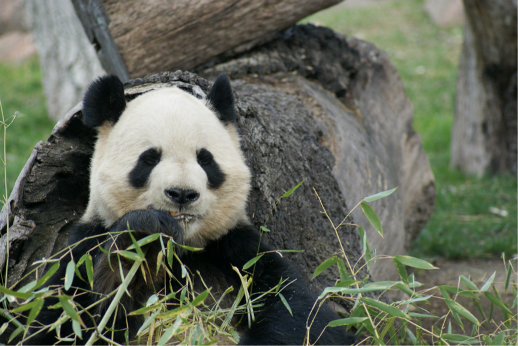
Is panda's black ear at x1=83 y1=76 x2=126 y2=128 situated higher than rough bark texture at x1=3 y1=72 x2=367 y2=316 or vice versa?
panda's black ear at x1=83 y1=76 x2=126 y2=128

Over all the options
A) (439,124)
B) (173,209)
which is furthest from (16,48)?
(173,209)

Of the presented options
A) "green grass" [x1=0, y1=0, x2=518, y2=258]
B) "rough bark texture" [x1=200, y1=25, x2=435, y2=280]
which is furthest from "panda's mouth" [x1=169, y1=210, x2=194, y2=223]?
"green grass" [x1=0, y1=0, x2=518, y2=258]

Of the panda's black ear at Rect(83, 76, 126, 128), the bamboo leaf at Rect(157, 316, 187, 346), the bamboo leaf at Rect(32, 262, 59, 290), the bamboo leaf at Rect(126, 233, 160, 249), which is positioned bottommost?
the bamboo leaf at Rect(157, 316, 187, 346)

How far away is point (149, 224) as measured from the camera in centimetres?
225

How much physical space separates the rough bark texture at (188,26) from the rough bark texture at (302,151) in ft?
0.65

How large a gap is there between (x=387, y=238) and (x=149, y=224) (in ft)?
7.93

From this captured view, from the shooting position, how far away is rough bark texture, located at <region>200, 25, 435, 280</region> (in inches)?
148

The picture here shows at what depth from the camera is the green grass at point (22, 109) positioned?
7141 mm

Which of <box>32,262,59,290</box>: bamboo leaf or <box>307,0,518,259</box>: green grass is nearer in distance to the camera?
<box>32,262,59,290</box>: bamboo leaf

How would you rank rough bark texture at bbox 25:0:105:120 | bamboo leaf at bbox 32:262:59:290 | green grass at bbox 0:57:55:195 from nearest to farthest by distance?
bamboo leaf at bbox 32:262:59:290, green grass at bbox 0:57:55:195, rough bark texture at bbox 25:0:105:120

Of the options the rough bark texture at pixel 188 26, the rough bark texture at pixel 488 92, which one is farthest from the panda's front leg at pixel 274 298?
the rough bark texture at pixel 488 92

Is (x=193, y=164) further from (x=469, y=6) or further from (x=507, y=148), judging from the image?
→ (x=507, y=148)

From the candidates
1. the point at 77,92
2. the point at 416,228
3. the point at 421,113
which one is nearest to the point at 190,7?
the point at 416,228

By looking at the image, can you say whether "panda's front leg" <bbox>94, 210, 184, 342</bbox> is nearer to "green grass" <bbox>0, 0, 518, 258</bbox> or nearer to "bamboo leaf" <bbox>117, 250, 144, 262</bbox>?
"bamboo leaf" <bbox>117, 250, 144, 262</bbox>
